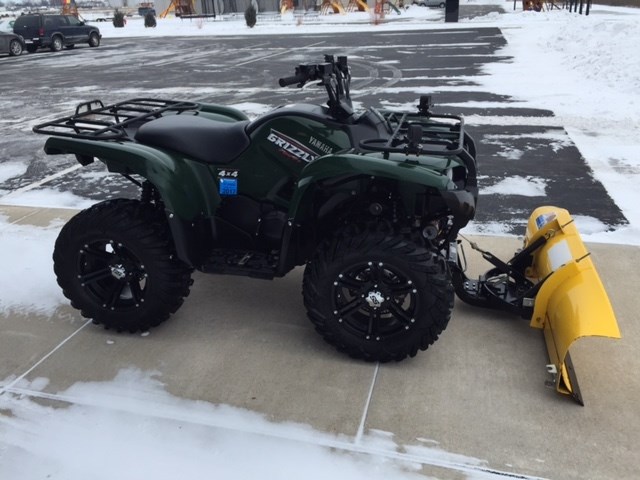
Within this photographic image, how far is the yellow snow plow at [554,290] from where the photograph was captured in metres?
2.79

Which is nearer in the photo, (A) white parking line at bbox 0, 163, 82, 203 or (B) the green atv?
(B) the green atv

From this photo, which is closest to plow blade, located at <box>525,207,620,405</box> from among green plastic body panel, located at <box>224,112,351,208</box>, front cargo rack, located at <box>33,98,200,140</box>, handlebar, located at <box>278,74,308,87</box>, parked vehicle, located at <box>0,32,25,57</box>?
green plastic body panel, located at <box>224,112,351,208</box>

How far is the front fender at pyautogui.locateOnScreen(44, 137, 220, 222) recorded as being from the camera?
10.6 ft

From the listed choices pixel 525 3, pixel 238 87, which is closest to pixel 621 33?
pixel 238 87

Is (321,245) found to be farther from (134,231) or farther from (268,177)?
(134,231)

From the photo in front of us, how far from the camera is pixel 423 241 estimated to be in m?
3.04

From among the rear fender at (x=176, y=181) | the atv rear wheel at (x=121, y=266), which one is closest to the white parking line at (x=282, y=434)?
the atv rear wheel at (x=121, y=266)

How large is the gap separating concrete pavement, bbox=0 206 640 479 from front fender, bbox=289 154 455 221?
0.98 meters

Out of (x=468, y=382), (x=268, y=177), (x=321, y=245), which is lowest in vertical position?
(x=468, y=382)

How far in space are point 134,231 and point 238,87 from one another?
9.58 metres

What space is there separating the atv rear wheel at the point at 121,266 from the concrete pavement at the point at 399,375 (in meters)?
0.18

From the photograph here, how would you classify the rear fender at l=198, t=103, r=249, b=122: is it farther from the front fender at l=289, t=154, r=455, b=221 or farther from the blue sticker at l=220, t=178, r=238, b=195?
the front fender at l=289, t=154, r=455, b=221

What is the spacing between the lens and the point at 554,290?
3119mm

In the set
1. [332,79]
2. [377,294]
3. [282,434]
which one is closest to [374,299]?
[377,294]
